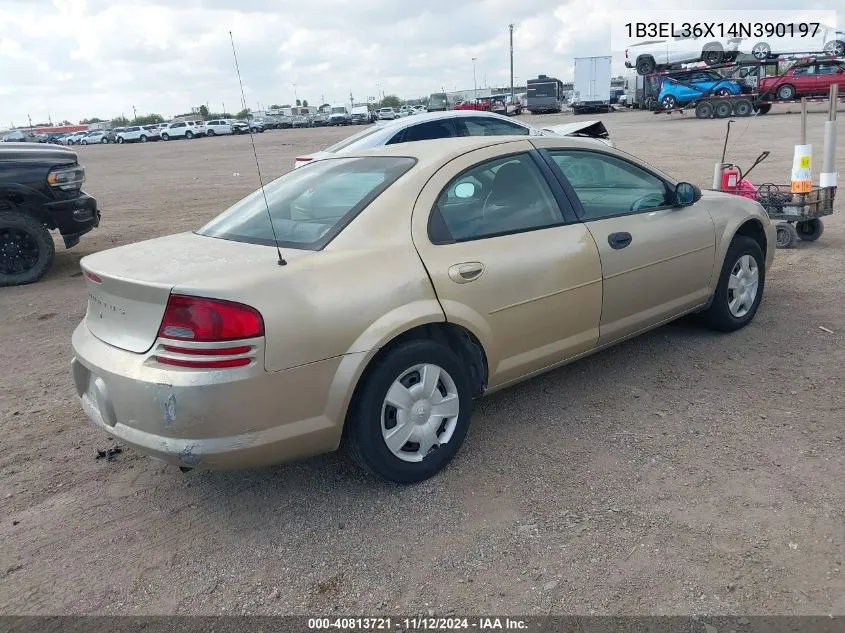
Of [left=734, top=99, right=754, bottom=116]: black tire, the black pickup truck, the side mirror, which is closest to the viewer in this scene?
the side mirror

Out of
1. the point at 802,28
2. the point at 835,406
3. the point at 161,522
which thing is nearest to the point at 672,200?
the point at 835,406

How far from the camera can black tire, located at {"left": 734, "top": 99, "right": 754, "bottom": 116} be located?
3120 cm

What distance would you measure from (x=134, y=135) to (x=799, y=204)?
6402cm

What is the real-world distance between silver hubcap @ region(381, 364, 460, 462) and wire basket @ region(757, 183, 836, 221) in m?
5.49

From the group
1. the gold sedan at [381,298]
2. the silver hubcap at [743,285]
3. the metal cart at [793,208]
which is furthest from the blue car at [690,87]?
the gold sedan at [381,298]

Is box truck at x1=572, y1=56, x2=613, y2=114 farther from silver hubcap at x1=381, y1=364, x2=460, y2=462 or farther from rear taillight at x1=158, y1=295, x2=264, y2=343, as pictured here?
rear taillight at x1=158, y1=295, x2=264, y2=343

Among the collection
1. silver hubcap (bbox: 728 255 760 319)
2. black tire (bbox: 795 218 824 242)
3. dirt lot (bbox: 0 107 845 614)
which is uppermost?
silver hubcap (bbox: 728 255 760 319)

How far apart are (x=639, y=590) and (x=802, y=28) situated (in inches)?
1697

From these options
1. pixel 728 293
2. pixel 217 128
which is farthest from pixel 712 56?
pixel 217 128

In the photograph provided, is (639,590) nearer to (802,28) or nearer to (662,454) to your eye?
(662,454)

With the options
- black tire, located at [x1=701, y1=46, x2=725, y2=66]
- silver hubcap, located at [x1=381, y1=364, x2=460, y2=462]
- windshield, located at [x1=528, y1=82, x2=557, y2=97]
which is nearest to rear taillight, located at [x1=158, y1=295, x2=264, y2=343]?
silver hubcap, located at [x1=381, y1=364, x2=460, y2=462]

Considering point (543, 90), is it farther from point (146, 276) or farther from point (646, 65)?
point (146, 276)

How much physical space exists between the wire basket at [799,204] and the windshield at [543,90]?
A: 46803 millimetres

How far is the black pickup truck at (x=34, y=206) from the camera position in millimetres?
7520
